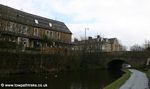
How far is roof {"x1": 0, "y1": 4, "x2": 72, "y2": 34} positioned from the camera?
6493 centimetres

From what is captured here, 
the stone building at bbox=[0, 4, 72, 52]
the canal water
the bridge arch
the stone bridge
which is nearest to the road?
the canal water

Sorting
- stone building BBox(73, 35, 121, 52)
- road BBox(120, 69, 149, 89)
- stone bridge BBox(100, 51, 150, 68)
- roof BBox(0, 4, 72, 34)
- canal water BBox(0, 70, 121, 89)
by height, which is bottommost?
canal water BBox(0, 70, 121, 89)

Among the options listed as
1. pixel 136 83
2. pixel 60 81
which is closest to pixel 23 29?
pixel 60 81

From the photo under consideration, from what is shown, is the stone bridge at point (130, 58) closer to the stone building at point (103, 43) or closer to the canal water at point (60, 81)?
the canal water at point (60, 81)

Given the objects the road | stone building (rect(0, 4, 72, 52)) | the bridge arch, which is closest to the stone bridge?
the bridge arch

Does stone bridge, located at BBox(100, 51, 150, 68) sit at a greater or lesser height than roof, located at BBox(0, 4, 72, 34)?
lesser

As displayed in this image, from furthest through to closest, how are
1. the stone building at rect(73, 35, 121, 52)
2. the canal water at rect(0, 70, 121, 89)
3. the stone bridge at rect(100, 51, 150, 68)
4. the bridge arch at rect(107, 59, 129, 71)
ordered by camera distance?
the stone building at rect(73, 35, 121, 52) → the bridge arch at rect(107, 59, 129, 71) → the stone bridge at rect(100, 51, 150, 68) → the canal water at rect(0, 70, 121, 89)

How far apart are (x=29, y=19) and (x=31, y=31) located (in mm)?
3268

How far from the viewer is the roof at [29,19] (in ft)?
213

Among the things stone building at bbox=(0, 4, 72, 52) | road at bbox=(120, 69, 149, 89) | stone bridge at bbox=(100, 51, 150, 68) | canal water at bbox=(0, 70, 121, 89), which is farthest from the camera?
stone bridge at bbox=(100, 51, 150, 68)

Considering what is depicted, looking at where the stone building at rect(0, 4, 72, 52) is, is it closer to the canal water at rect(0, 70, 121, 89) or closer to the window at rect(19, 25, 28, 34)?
the window at rect(19, 25, 28, 34)

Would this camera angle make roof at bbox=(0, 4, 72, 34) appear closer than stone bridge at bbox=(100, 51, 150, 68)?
Yes

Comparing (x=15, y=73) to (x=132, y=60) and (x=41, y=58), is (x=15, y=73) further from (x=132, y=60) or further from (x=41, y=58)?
(x=132, y=60)

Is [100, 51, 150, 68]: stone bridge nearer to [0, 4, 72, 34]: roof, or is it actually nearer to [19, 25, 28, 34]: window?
[0, 4, 72, 34]: roof
